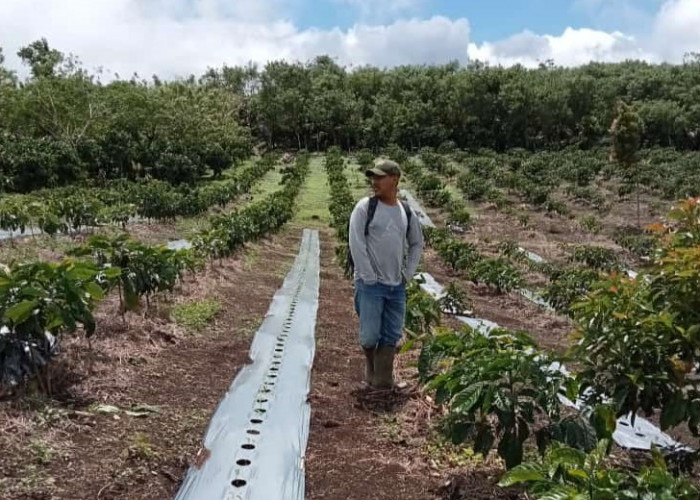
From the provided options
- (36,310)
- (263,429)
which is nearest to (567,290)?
(263,429)

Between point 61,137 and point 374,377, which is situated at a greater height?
point 61,137

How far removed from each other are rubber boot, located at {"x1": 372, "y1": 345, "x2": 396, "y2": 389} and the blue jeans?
69 mm

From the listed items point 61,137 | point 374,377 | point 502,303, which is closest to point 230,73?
point 61,137

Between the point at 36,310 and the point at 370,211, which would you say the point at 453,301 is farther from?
the point at 36,310

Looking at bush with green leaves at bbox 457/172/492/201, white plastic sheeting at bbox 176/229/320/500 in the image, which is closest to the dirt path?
white plastic sheeting at bbox 176/229/320/500

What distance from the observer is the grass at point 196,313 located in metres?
6.13

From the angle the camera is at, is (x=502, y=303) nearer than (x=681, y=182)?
Yes

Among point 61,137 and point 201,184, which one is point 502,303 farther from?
point 61,137

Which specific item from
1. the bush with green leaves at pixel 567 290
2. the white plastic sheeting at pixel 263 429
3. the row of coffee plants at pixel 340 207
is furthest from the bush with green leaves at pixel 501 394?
the bush with green leaves at pixel 567 290

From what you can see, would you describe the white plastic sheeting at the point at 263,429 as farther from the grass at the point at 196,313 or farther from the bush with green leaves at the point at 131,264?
the bush with green leaves at the point at 131,264

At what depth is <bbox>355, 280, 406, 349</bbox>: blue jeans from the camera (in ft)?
14.1

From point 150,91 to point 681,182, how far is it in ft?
82.0

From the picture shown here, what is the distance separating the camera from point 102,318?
5.45 metres

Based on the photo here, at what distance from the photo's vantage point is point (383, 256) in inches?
166
